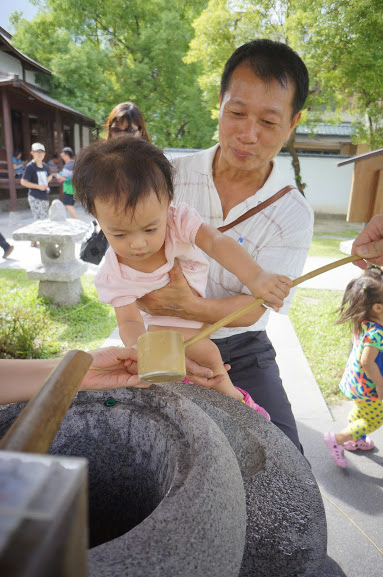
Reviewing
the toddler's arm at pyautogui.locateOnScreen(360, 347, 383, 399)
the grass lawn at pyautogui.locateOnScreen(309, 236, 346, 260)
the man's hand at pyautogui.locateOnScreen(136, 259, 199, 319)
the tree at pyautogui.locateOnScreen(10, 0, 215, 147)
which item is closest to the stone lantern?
the man's hand at pyautogui.locateOnScreen(136, 259, 199, 319)

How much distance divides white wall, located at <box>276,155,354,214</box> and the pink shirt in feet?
46.0

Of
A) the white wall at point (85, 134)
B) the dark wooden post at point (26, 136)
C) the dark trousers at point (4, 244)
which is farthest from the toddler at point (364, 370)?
the white wall at point (85, 134)

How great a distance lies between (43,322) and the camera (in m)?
4.28

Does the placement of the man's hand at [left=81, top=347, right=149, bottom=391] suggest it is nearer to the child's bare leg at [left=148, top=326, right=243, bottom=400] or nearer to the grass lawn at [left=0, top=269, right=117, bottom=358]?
the child's bare leg at [left=148, top=326, right=243, bottom=400]

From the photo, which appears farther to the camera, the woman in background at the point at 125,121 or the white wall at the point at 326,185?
the white wall at the point at 326,185

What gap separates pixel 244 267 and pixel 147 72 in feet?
55.1

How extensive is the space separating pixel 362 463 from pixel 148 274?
6.56 ft

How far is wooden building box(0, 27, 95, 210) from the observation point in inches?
485

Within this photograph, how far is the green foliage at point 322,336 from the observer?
3.76 m

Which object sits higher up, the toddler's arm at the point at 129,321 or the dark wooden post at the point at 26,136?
the dark wooden post at the point at 26,136

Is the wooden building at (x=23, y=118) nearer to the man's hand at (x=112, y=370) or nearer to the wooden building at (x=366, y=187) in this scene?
the wooden building at (x=366, y=187)

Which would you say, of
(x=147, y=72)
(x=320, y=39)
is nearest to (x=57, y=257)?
(x=320, y=39)

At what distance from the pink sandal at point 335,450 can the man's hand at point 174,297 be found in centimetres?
154

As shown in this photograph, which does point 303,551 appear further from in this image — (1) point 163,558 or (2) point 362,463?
(2) point 362,463
